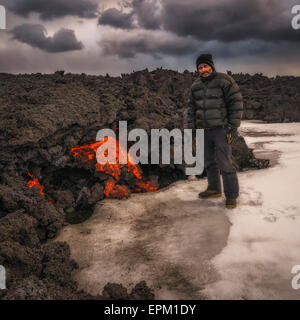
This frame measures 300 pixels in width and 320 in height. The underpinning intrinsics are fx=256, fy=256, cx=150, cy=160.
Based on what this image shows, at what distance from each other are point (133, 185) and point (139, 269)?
253cm

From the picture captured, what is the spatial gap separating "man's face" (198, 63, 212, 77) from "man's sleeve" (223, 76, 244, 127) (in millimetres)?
309

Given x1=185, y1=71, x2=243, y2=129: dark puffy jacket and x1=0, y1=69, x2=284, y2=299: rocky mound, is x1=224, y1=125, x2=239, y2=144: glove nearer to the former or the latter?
x1=185, y1=71, x2=243, y2=129: dark puffy jacket

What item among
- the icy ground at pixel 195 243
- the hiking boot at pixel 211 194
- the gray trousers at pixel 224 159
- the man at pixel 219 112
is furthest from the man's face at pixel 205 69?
the icy ground at pixel 195 243

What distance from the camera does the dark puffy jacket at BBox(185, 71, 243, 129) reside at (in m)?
3.90

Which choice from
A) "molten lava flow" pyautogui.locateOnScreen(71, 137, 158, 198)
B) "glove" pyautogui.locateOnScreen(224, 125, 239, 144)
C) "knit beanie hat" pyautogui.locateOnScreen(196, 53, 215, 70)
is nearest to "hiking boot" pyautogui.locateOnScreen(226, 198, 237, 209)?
"glove" pyautogui.locateOnScreen(224, 125, 239, 144)

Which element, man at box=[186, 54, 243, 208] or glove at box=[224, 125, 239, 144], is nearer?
man at box=[186, 54, 243, 208]

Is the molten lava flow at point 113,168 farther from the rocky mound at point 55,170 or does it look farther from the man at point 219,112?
the man at point 219,112

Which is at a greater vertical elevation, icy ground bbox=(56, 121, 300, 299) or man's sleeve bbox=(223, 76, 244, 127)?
man's sleeve bbox=(223, 76, 244, 127)

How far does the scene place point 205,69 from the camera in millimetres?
3971

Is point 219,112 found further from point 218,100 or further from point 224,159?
point 224,159

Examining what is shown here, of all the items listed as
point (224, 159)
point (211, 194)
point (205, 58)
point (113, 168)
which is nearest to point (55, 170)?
point (113, 168)

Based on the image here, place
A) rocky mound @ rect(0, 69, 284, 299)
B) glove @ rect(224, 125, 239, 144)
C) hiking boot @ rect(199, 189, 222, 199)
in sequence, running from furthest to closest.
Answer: hiking boot @ rect(199, 189, 222, 199) < glove @ rect(224, 125, 239, 144) < rocky mound @ rect(0, 69, 284, 299)

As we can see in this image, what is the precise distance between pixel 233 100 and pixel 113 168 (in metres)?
2.67
